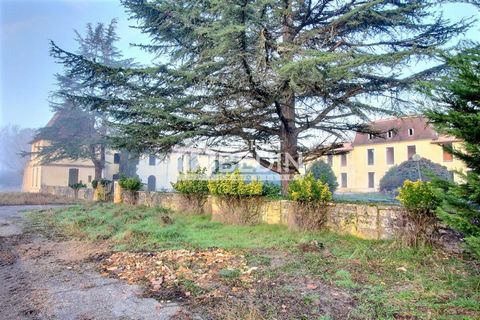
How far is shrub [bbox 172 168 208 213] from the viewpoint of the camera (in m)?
10.8

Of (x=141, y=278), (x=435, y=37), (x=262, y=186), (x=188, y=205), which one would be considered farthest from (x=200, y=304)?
(x=435, y=37)

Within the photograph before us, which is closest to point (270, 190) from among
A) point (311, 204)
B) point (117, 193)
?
point (311, 204)

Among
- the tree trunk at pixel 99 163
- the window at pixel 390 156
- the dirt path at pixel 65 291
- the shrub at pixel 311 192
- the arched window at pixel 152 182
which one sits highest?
the window at pixel 390 156

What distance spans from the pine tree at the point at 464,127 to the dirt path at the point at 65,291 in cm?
315

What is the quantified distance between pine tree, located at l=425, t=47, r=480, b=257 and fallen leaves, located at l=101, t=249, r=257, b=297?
253cm

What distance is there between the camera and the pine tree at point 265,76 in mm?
7844

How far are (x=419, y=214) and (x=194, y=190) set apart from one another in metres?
7.32

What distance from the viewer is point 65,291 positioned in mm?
4113

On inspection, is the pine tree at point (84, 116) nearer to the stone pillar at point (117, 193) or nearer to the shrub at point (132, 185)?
the stone pillar at point (117, 193)

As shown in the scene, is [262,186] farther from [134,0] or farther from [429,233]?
[134,0]

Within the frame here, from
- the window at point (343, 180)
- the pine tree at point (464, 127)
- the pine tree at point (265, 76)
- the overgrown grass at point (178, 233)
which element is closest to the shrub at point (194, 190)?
the overgrown grass at point (178, 233)

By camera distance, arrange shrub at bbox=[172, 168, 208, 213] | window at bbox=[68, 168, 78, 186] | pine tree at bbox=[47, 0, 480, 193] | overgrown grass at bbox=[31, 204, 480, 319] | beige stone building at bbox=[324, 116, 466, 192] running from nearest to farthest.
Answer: overgrown grass at bbox=[31, 204, 480, 319] < pine tree at bbox=[47, 0, 480, 193] < shrub at bbox=[172, 168, 208, 213] < beige stone building at bbox=[324, 116, 466, 192] < window at bbox=[68, 168, 78, 186]

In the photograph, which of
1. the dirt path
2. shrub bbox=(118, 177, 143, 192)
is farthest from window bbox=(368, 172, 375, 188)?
the dirt path

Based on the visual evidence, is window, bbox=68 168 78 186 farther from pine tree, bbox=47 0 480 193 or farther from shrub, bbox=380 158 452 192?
shrub, bbox=380 158 452 192
